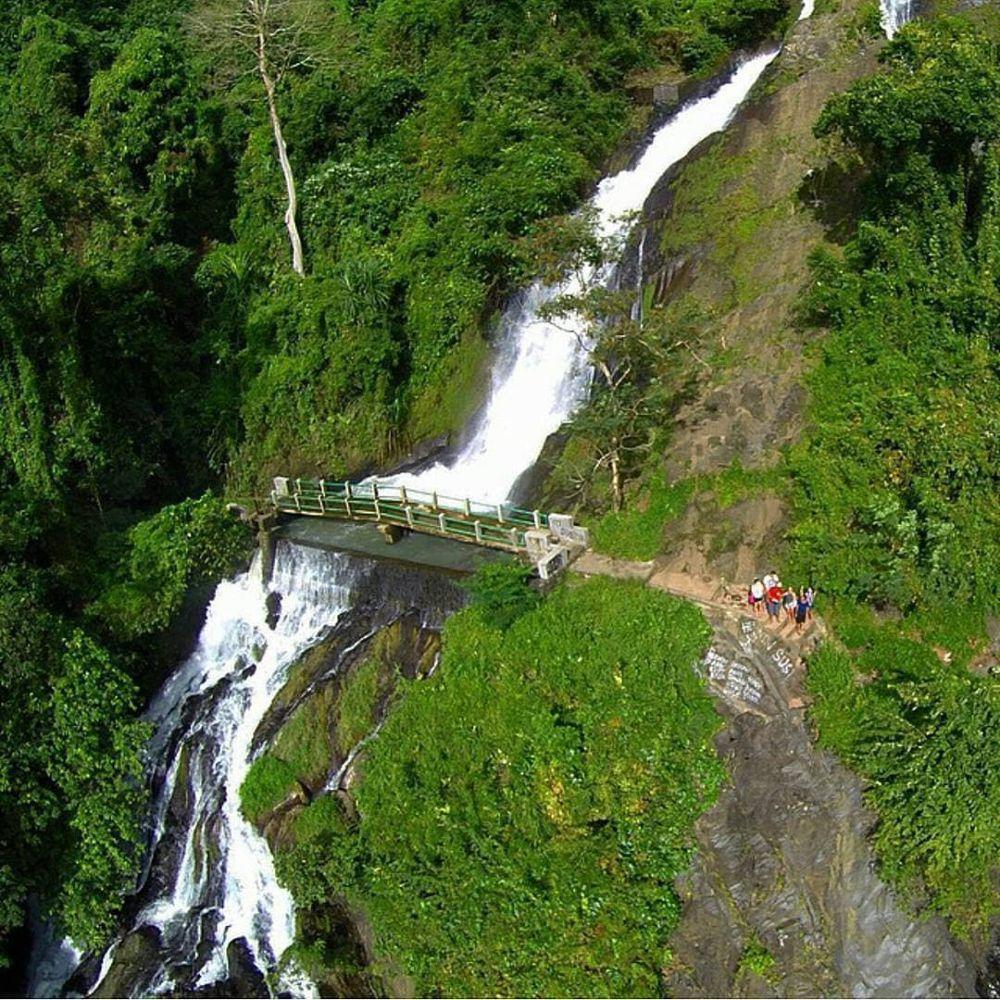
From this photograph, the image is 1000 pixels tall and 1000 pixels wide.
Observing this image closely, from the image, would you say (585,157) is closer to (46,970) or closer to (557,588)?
(557,588)

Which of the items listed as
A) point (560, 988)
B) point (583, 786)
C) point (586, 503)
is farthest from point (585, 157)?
point (560, 988)

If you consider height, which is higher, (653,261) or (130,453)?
(653,261)

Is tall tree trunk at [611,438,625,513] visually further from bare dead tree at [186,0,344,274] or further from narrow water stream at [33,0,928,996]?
bare dead tree at [186,0,344,274]

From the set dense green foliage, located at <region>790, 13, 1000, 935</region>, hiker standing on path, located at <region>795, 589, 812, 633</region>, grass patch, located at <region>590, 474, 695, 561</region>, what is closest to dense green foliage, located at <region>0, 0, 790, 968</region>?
grass patch, located at <region>590, 474, 695, 561</region>

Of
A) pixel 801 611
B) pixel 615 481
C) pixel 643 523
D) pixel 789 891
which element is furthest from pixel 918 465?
pixel 789 891

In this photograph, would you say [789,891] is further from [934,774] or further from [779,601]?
[779,601]

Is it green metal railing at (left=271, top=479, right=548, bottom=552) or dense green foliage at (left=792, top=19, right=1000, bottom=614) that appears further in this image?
green metal railing at (left=271, top=479, right=548, bottom=552)
